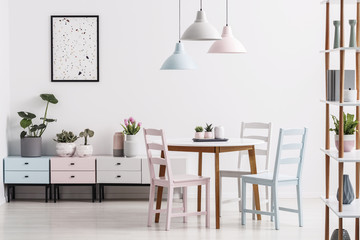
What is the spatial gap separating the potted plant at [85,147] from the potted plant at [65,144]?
7 cm

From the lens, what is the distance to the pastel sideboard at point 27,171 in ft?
21.9

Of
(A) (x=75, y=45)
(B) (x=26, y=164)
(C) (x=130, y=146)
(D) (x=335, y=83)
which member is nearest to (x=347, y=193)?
(D) (x=335, y=83)

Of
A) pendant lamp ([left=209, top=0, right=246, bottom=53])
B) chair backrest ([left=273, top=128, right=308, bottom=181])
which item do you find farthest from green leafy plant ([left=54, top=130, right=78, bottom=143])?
chair backrest ([left=273, top=128, right=308, bottom=181])

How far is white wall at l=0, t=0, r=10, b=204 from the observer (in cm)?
672

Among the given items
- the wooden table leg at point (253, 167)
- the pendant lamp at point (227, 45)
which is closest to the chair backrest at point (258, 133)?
the wooden table leg at point (253, 167)

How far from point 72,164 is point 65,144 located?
23cm

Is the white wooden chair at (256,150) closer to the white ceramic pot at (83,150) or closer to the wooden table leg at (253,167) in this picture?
the wooden table leg at (253,167)

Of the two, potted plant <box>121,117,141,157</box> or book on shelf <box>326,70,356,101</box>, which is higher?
book on shelf <box>326,70,356,101</box>

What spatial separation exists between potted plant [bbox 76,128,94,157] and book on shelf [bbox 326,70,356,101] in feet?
10.5

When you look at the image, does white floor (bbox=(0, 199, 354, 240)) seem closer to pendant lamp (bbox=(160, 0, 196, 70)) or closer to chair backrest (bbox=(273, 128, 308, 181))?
chair backrest (bbox=(273, 128, 308, 181))

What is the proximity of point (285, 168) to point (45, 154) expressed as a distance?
2.62 m

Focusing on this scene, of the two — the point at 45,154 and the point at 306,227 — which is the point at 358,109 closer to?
the point at 306,227

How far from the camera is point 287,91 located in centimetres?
695

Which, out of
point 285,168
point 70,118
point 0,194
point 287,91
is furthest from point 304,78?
point 0,194
